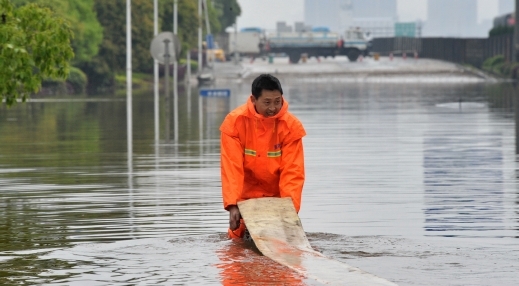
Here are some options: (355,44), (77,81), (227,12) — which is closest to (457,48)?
(355,44)

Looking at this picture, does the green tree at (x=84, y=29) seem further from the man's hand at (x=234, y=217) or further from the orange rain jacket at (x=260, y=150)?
the man's hand at (x=234, y=217)

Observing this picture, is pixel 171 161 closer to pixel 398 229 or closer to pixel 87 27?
pixel 398 229

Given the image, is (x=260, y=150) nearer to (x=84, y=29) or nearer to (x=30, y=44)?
(x=30, y=44)

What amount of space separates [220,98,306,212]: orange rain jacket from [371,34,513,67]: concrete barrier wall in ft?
263

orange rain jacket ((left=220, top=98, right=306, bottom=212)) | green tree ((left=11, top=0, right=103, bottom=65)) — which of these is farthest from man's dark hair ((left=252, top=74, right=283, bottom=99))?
green tree ((left=11, top=0, right=103, bottom=65))

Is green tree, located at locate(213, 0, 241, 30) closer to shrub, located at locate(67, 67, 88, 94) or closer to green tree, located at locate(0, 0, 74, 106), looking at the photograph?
shrub, located at locate(67, 67, 88, 94)

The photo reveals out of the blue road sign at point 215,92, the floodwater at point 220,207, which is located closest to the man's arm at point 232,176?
the floodwater at point 220,207

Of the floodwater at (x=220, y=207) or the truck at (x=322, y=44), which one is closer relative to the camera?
the floodwater at (x=220, y=207)

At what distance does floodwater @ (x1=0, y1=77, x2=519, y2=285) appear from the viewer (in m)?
9.54

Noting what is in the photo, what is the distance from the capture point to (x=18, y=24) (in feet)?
57.1

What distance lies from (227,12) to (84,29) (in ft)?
282

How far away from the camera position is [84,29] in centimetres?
6344

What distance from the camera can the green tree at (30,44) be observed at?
16578 millimetres

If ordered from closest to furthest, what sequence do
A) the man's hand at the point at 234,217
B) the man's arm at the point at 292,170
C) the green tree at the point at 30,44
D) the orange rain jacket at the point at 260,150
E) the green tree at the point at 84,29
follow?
the man's hand at the point at 234,217, the orange rain jacket at the point at 260,150, the man's arm at the point at 292,170, the green tree at the point at 30,44, the green tree at the point at 84,29
